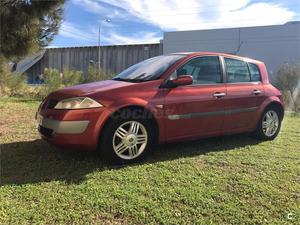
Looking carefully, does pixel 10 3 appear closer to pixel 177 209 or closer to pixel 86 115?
pixel 86 115

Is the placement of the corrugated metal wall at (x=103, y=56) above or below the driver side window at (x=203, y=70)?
above

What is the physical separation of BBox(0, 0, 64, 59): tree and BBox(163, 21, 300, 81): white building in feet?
76.4

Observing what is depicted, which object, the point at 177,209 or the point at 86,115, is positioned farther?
the point at 86,115

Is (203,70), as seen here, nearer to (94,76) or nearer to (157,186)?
(157,186)

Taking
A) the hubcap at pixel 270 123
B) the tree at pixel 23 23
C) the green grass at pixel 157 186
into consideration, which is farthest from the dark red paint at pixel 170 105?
the tree at pixel 23 23

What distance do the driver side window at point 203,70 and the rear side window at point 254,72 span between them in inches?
32.3

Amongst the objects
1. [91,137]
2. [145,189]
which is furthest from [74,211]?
[91,137]

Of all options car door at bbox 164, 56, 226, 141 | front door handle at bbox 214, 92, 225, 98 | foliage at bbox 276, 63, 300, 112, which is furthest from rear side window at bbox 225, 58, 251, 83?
foliage at bbox 276, 63, 300, 112

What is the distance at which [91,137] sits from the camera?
472cm

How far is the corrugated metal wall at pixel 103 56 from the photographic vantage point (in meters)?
42.0

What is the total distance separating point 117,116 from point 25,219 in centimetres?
183

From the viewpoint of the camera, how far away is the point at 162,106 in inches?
204

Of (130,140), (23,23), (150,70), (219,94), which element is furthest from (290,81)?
(130,140)

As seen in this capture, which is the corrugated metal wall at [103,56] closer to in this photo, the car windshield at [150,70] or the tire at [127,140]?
the car windshield at [150,70]
